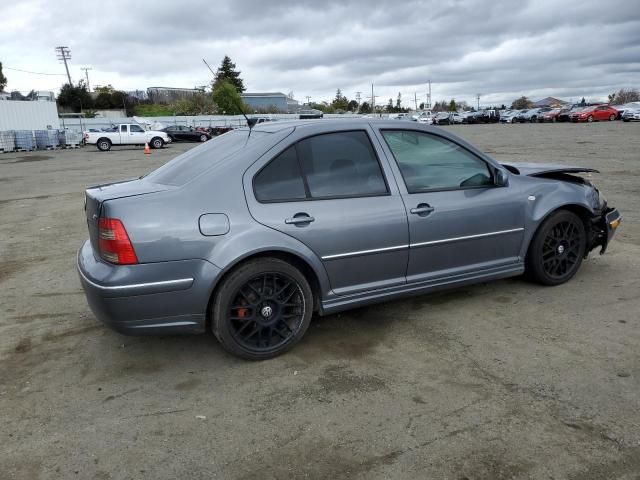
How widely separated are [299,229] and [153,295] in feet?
3.36

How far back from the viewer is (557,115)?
48.6 metres

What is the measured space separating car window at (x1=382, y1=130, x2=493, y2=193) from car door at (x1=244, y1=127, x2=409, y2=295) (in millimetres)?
208

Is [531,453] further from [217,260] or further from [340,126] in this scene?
[340,126]

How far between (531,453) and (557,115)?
51.8 m

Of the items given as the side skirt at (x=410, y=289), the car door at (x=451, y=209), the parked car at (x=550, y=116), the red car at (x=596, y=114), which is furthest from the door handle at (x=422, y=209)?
the parked car at (x=550, y=116)

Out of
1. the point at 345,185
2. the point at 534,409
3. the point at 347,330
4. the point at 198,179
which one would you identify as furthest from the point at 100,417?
the point at 534,409

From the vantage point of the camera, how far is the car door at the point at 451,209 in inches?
160

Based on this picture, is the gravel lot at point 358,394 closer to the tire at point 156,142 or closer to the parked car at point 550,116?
the tire at point 156,142

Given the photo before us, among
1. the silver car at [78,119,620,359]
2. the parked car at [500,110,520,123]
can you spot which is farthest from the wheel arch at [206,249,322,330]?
the parked car at [500,110,520,123]

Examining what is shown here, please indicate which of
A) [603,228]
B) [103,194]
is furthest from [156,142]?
[603,228]

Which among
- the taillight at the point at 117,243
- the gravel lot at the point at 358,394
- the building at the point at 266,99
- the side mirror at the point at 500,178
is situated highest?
the building at the point at 266,99

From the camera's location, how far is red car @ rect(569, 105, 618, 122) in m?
43.8

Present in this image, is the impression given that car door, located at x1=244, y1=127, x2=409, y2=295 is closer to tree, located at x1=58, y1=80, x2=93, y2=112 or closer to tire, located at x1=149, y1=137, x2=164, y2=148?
tire, located at x1=149, y1=137, x2=164, y2=148

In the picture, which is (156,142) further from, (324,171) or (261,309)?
(261,309)
